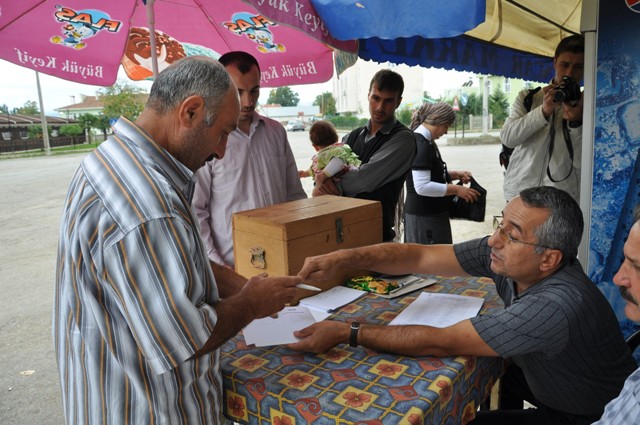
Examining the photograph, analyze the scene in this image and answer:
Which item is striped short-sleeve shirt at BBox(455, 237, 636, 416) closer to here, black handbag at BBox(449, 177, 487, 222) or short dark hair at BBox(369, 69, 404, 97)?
short dark hair at BBox(369, 69, 404, 97)

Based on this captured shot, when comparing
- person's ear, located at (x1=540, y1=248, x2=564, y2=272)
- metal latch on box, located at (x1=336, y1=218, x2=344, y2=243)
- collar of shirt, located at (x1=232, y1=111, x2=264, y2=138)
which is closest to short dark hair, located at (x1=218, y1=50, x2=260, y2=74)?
collar of shirt, located at (x1=232, y1=111, x2=264, y2=138)

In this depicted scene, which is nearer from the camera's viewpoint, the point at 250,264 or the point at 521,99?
the point at 250,264

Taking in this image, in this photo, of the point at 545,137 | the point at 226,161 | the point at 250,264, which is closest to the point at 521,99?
the point at 545,137

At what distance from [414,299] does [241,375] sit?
2.81ft

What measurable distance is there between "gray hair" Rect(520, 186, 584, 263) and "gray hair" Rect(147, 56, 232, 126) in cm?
116

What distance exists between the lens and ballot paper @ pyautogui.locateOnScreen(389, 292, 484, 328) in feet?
5.50

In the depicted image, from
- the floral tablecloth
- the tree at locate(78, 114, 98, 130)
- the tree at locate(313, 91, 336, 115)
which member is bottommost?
the floral tablecloth

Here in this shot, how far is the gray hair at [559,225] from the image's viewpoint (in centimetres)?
159

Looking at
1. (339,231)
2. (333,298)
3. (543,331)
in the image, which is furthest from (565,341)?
(339,231)

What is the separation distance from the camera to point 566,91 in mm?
2887

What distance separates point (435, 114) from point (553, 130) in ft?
3.55

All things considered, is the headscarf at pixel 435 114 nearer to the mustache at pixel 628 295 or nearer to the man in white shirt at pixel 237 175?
the man in white shirt at pixel 237 175

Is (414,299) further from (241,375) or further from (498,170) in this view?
(498,170)

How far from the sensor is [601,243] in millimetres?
2918
